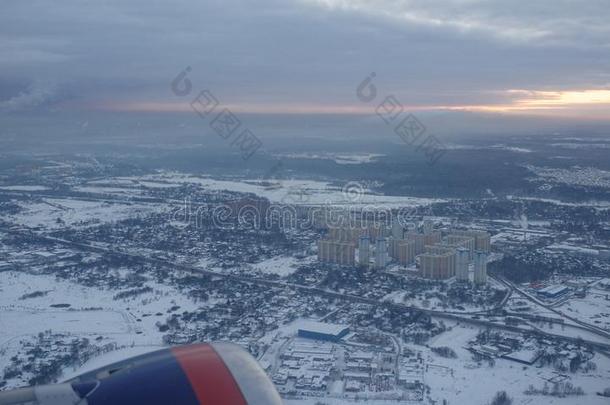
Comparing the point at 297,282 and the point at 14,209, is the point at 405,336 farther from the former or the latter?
the point at 14,209

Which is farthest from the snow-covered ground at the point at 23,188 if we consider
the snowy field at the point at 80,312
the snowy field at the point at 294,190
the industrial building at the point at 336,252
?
the industrial building at the point at 336,252

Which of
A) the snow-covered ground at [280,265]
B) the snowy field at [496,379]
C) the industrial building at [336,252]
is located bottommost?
the snowy field at [496,379]

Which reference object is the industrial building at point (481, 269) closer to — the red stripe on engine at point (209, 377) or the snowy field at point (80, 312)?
the snowy field at point (80, 312)

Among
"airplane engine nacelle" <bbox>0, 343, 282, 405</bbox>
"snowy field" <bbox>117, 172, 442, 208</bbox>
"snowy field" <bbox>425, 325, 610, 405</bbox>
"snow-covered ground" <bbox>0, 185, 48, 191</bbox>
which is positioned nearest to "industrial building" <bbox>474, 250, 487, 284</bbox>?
"snowy field" <bbox>425, 325, 610, 405</bbox>

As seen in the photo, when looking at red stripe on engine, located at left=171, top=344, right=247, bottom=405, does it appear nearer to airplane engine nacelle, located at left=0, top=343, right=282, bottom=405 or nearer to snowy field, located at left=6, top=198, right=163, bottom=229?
airplane engine nacelle, located at left=0, top=343, right=282, bottom=405

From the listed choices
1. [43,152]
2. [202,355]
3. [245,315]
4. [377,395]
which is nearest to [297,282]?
[245,315]
